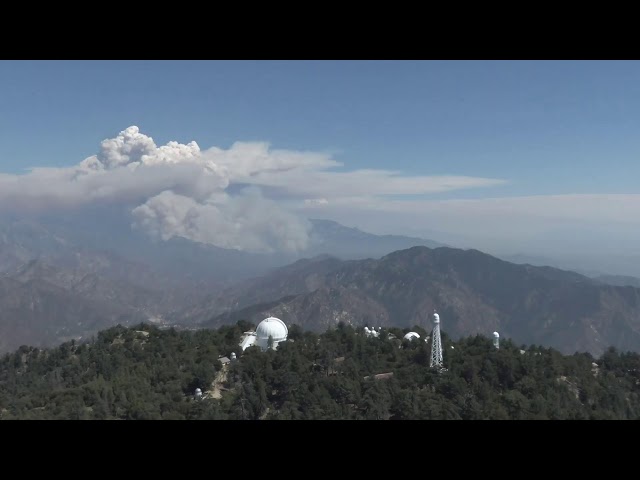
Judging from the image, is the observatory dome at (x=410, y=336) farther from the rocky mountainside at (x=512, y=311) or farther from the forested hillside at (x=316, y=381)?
the rocky mountainside at (x=512, y=311)

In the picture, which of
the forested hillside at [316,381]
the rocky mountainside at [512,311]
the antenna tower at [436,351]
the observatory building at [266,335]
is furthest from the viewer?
the rocky mountainside at [512,311]

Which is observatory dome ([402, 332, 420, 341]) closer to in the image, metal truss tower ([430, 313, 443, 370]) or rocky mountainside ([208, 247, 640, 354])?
metal truss tower ([430, 313, 443, 370])

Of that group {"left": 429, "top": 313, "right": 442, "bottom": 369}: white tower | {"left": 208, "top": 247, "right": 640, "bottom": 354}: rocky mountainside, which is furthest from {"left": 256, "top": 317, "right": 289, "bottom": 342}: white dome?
{"left": 208, "top": 247, "right": 640, "bottom": 354}: rocky mountainside

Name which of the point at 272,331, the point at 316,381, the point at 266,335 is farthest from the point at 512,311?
the point at 316,381

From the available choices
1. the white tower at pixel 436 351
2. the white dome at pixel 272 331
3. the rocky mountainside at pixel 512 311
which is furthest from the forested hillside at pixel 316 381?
the rocky mountainside at pixel 512 311

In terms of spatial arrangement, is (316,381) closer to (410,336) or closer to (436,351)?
(436,351)

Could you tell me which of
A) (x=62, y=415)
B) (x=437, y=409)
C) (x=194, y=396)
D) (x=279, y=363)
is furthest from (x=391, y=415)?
(x=62, y=415)
